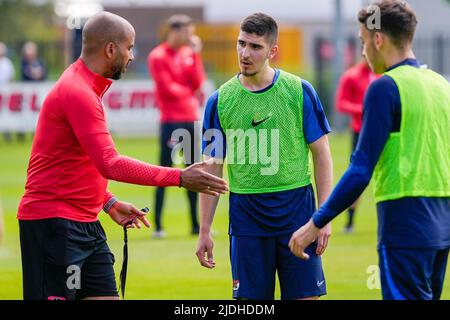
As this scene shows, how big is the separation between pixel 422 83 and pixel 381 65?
0.93 feet

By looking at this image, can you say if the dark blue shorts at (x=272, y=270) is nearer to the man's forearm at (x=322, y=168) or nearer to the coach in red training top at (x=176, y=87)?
the man's forearm at (x=322, y=168)

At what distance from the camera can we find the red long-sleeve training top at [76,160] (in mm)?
6684

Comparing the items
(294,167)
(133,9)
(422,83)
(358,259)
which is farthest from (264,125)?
(133,9)

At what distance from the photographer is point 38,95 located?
30.5 metres

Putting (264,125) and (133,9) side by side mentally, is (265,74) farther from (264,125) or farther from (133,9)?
(133,9)

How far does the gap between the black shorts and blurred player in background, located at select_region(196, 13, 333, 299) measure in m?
1.02

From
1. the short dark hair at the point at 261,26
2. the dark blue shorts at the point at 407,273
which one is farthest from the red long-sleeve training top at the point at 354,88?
the dark blue shorts at the point at 407,273

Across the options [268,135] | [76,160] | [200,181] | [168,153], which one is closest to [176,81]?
[168,153]

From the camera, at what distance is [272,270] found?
7.25m

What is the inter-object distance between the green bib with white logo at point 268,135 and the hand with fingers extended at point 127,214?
686 mm

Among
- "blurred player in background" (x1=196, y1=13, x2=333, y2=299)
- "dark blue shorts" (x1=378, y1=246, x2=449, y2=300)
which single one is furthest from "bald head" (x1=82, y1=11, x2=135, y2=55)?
"dark blue shorts" (x1=378, y1=246, x2=449, y2=300)

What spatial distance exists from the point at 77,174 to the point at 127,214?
0.70 meters

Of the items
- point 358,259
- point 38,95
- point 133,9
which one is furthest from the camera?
point 133,9

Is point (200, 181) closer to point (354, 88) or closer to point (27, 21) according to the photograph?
point (354, 88)
